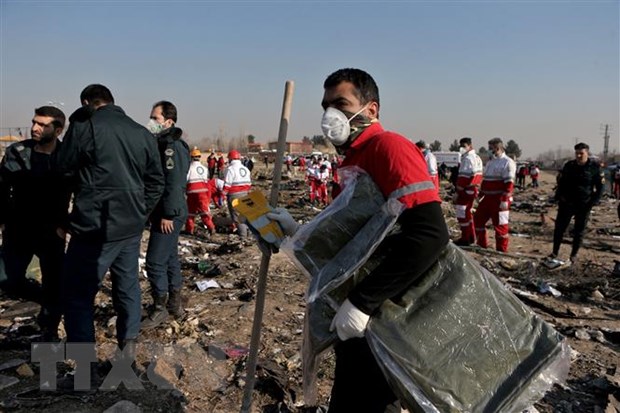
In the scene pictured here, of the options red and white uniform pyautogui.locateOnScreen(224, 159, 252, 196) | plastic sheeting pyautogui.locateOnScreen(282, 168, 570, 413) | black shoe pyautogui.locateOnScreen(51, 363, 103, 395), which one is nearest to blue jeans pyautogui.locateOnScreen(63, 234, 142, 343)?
black shoe pyautogui.locateOnScreen(51, 363, 103, 395)

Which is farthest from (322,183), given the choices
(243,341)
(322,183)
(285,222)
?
(285,222)

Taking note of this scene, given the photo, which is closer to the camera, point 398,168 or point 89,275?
point 398,168

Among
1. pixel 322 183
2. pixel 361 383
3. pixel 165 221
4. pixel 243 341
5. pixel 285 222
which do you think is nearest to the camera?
pixel 361 383

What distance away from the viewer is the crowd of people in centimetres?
178

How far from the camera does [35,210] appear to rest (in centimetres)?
386

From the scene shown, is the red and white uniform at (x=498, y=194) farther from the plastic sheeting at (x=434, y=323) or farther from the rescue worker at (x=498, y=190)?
the plastic sheeting at (x=434, y=323)

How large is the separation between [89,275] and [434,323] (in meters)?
2.32

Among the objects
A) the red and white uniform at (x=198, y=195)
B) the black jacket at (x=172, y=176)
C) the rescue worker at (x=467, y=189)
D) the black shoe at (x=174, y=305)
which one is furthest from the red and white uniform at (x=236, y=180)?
the black jacket at (x=172, y=176)

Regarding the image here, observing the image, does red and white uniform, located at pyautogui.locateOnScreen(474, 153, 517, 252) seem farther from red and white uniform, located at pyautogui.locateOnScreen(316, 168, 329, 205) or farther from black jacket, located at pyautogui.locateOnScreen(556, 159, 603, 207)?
red and white uniform, located at pyautogui.locateOnScreen(316, 168, 329, 205)

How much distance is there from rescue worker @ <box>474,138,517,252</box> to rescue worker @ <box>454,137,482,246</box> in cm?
21

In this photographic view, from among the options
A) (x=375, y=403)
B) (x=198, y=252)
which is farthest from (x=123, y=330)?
(x=198, y=252)

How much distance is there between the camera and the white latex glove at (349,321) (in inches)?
70.2

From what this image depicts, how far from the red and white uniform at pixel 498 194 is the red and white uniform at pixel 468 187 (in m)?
0.20

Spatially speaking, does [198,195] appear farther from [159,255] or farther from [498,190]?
[498,190]
